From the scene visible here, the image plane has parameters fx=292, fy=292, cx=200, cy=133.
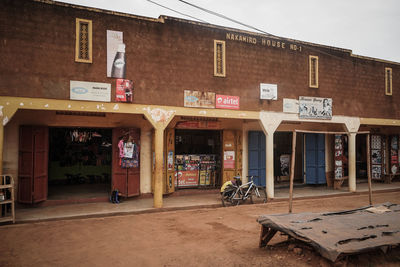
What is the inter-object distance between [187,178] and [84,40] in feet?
20.0

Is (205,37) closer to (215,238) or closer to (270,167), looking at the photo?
(270,167)

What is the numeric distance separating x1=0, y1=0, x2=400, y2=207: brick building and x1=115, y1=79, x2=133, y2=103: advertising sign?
4cm

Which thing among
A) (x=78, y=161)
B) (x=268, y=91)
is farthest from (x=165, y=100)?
(x=78, y=161)

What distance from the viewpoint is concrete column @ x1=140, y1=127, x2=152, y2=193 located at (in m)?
10.4

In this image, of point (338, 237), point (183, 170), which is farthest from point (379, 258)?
point (183, 170)

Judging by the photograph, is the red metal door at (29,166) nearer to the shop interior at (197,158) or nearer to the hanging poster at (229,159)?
the shop interior at (197,158)

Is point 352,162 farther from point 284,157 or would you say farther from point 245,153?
point 245,153

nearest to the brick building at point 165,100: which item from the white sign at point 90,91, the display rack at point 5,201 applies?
the white sign at point 90,91

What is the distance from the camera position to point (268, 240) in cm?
566

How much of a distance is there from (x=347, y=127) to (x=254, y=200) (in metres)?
5.17

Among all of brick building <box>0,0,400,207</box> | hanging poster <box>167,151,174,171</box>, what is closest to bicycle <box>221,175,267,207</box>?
brick building <box>0,0,400,207</box>

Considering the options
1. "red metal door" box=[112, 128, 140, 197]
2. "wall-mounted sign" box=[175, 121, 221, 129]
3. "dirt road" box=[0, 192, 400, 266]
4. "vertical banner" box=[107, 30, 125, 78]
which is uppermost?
"vertical banner" box=[107, 30, 125, 78]

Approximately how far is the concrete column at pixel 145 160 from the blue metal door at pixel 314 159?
7.22 m

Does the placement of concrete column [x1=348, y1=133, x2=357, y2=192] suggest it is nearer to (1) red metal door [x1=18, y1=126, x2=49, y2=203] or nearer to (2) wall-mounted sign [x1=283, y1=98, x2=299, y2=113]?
(2) wall-mounted sign [x1=283, y1=98, x2=299, y2=113]
